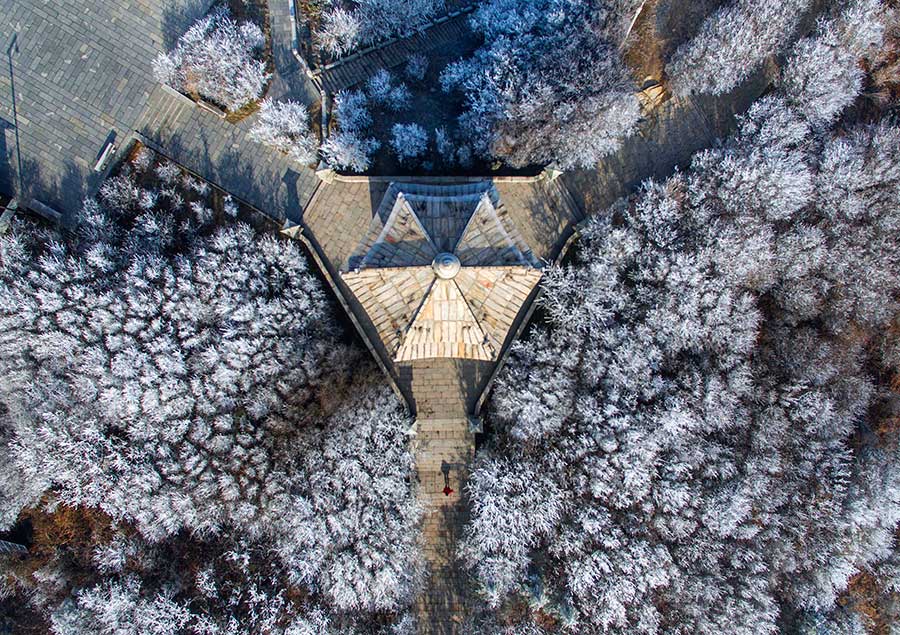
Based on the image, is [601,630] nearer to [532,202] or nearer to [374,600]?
[374,600]

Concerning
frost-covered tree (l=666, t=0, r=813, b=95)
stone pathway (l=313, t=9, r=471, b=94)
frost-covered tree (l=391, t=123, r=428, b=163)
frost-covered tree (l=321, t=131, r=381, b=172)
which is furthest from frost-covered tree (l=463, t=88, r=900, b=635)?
stone pathway (l=313, t=9, r=471, b=94)

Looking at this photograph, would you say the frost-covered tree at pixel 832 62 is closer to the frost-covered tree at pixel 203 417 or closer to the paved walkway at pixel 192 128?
the paved walkway at pixel 192 128

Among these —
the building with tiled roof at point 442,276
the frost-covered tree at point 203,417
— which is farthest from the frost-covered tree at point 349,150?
the building with tiled roof at point 442,276

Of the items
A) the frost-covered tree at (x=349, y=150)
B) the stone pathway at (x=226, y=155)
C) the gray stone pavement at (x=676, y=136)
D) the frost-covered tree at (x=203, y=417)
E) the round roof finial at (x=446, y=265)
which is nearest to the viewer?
the round roof finial at (x=446, y=265)

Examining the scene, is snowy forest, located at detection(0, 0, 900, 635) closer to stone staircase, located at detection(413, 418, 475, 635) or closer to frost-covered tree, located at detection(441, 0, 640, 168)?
frost-covered tree, located at detection(441, 0, 640, 168)

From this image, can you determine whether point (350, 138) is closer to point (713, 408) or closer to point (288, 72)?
point (288, 72)

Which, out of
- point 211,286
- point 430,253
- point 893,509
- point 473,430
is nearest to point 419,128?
point 430,253

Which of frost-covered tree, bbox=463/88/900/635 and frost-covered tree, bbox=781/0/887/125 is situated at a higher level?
frost-covered tree, bbox=781/0/887/125
